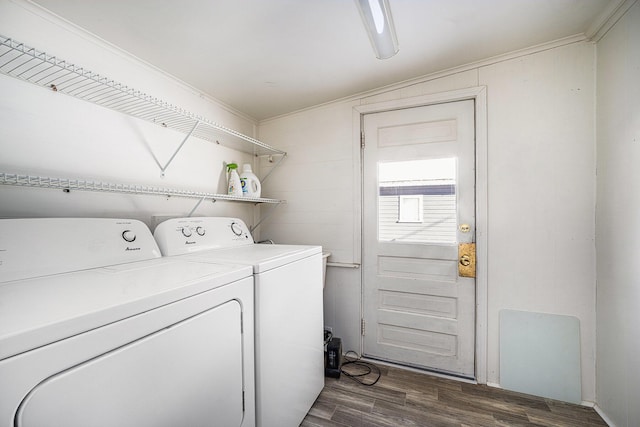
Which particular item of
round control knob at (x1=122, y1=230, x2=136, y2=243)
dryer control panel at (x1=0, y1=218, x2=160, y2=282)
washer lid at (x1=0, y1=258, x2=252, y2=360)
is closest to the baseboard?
washer lid at (x1=0, y1=258, x2=252, y2=360)

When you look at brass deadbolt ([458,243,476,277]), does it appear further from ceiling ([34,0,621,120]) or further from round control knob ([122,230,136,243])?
round control knob ([122,230,136,243])

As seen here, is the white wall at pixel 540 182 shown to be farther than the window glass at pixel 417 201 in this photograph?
No

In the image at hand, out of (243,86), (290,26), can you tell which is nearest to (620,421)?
(290,26)

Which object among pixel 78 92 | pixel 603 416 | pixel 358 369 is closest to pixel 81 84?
pixel 78 92

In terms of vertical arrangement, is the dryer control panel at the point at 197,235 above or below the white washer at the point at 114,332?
above

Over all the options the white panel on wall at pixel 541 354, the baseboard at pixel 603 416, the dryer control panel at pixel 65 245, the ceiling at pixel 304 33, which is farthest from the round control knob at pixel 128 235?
the baseboard at pixel 603 416

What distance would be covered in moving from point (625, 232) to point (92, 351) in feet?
7.48

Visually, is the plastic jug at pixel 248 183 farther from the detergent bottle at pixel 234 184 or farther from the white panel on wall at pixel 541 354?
the white panel on wall at pixel 541 354

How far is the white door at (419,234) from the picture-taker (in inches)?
76.3

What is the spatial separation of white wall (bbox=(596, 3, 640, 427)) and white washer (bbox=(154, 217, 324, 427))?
1630 mm

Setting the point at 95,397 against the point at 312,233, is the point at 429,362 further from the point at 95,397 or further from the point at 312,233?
the point at 95,397

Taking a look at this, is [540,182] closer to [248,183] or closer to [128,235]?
[248,183]

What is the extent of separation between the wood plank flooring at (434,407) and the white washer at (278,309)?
0.52ft

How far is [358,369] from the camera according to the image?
2080 millimetres
